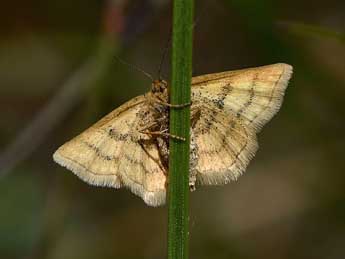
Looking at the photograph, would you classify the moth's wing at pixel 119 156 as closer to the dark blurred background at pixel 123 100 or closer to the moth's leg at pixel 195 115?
the moth's leg at pixel 195 115

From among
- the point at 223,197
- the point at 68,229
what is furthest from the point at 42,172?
the point at 223,197

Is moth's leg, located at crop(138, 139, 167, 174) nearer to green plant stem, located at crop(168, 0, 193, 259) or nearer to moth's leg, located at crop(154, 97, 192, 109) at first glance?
moth's leg, located at crop(154, 97, 192, 109)

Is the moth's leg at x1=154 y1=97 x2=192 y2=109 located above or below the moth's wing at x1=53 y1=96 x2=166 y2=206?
above

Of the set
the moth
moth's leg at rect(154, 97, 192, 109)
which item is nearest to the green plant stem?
moth's leg at rect(154, 97, 192, 109)

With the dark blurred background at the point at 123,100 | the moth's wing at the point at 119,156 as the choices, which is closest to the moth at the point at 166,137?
the moth's wing at the point at 119,156

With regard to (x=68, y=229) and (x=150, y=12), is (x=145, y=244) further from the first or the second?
(x=150, y=12)

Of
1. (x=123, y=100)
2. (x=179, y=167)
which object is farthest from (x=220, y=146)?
(x=123, y=100)

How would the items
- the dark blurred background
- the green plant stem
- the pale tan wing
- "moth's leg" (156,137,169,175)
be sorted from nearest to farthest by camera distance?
the green plant stem
the pale tan wing
"moth's leg" (156,137,169,175)
the dark blurred background
